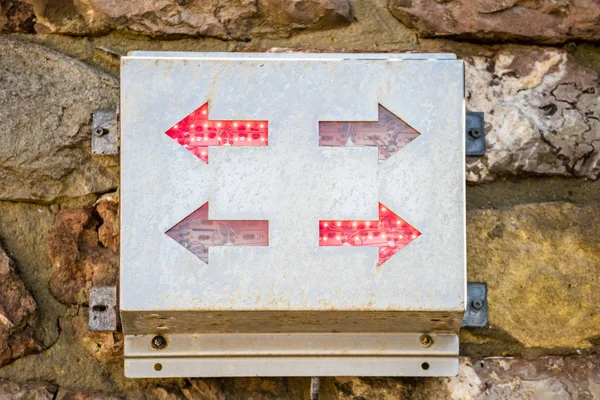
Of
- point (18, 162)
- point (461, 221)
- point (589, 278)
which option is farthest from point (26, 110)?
point (589, 278)

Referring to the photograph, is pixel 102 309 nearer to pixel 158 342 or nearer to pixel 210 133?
pixel 158 342

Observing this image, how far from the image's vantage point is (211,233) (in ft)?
3.51

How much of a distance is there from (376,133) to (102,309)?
47cm

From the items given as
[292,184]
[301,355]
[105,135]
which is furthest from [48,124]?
[301,355]

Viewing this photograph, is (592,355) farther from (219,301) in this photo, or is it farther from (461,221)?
(219,301)

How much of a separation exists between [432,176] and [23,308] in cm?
61

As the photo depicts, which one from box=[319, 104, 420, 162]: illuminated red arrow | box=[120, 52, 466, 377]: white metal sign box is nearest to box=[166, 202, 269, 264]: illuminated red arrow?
box=[120, 52, 466, 377]: white metal sign box

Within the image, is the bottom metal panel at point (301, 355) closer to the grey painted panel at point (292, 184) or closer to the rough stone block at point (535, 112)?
the grey painted panel at point (292, 184)

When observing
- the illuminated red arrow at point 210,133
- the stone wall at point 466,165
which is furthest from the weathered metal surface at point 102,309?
the illuminated red arrow at point 210,133

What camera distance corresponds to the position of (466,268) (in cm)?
113

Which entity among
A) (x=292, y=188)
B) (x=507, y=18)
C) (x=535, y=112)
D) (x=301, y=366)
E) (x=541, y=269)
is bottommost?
(x=301, y=366)

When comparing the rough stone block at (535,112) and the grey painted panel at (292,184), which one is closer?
the grey painted panel at (292,184)

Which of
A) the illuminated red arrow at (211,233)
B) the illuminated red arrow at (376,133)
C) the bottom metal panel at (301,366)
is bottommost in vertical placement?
the bottom metal panel at (301,366)

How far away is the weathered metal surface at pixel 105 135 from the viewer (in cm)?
117
